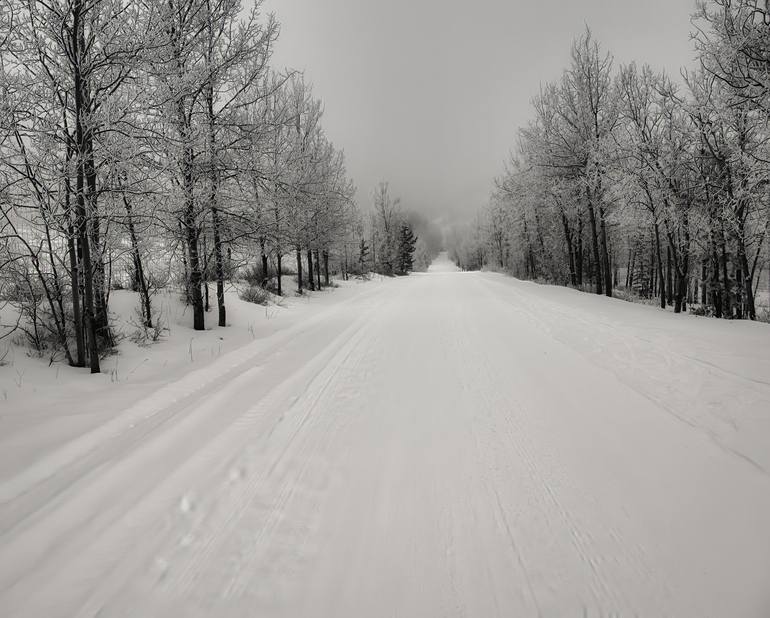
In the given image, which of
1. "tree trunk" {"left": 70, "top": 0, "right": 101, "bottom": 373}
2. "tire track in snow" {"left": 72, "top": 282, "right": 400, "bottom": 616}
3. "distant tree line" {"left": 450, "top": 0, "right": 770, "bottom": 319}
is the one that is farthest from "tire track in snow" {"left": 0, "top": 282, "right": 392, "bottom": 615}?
"distant tree line" {"left": 450, "top": 0, "right": 770, "bottom": 319}

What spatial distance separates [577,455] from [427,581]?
164 cm

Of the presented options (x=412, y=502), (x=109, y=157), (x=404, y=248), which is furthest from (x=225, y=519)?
(x=404, y=248)

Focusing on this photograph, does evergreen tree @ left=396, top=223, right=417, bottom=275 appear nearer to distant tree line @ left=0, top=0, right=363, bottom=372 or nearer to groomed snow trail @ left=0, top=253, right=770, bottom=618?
distant tree line @ left=0, top=0, right=363, bottom=372

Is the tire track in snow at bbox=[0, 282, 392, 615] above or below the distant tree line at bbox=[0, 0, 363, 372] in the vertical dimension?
below

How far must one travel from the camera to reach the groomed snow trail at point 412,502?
5.45 feet

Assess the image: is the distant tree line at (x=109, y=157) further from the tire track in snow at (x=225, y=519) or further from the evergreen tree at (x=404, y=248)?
the evergreen tree at (x=404, y=248)

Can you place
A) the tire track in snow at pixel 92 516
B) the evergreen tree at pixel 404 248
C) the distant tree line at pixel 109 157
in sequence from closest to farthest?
the tire track in snow at pixel 92 516 < the distant tree line at pixel 109 157 < the evergreen tree at pixel 404 248

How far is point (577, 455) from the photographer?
271 centimetres

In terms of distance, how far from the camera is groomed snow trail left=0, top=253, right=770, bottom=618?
5.45ft

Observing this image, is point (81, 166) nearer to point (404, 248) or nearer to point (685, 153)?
point (685, 153)

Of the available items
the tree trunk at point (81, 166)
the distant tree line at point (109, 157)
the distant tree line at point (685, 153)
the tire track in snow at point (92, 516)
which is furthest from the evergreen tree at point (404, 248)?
the tire track in snow at point (92, 516)

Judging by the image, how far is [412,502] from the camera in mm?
2258

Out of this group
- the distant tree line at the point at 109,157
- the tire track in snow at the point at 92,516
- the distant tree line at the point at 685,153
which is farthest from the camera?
the distant tree line at the point at 685,153

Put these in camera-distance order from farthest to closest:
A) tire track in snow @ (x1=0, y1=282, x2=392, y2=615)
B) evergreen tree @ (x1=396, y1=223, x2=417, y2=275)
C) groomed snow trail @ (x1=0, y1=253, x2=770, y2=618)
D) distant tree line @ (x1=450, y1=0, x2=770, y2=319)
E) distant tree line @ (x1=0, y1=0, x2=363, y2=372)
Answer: evergreen tree @ (x1=396, y1=223, x2=417, y2=275) < distant tree line @ (x1=450, y1=0, x2=770, y2=319) < distant tree line @ (x1=0, y1=0, x2=363, y2=372) < tire track in snow @ (x1=0, y1=282, x2=392, y2=615) < groomed snow trail @ (x1=0, y1=253, x2=770, y2=618)
